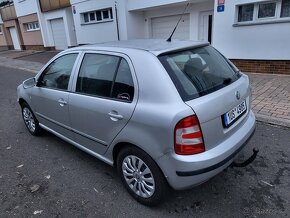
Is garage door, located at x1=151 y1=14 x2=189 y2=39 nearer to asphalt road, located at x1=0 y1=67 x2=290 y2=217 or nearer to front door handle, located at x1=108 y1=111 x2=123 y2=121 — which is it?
asphalt road, located at x1=0 y1=67 x2=290 y2=217

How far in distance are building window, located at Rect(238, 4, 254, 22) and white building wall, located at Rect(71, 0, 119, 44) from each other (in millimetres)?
6227

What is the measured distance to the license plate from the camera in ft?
7.66

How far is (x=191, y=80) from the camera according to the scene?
2.32 m

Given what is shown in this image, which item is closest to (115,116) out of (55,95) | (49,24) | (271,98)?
(55,95)

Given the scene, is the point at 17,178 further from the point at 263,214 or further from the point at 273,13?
the point at 273,13

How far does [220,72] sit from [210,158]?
102 cm

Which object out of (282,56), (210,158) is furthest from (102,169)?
(282,56)

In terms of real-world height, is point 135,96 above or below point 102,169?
above

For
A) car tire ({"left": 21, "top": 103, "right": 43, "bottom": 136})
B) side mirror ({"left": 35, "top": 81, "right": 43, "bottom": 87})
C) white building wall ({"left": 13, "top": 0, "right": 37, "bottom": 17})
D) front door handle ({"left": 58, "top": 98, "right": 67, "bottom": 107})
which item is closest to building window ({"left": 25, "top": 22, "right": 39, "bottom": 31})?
white building wall ({"left": 13, "top": 0, "right": 37, "bottom": 17})

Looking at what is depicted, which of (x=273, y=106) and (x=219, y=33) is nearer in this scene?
(x=273, y=106)

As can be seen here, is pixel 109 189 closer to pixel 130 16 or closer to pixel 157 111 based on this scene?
pixel 157 111

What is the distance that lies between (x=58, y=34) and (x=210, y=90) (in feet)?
57.7

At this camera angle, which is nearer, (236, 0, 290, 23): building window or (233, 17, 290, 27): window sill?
(233, 17, 290, 27): window sill

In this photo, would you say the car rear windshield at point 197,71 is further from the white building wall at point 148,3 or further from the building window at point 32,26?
the building window at point 32,26
